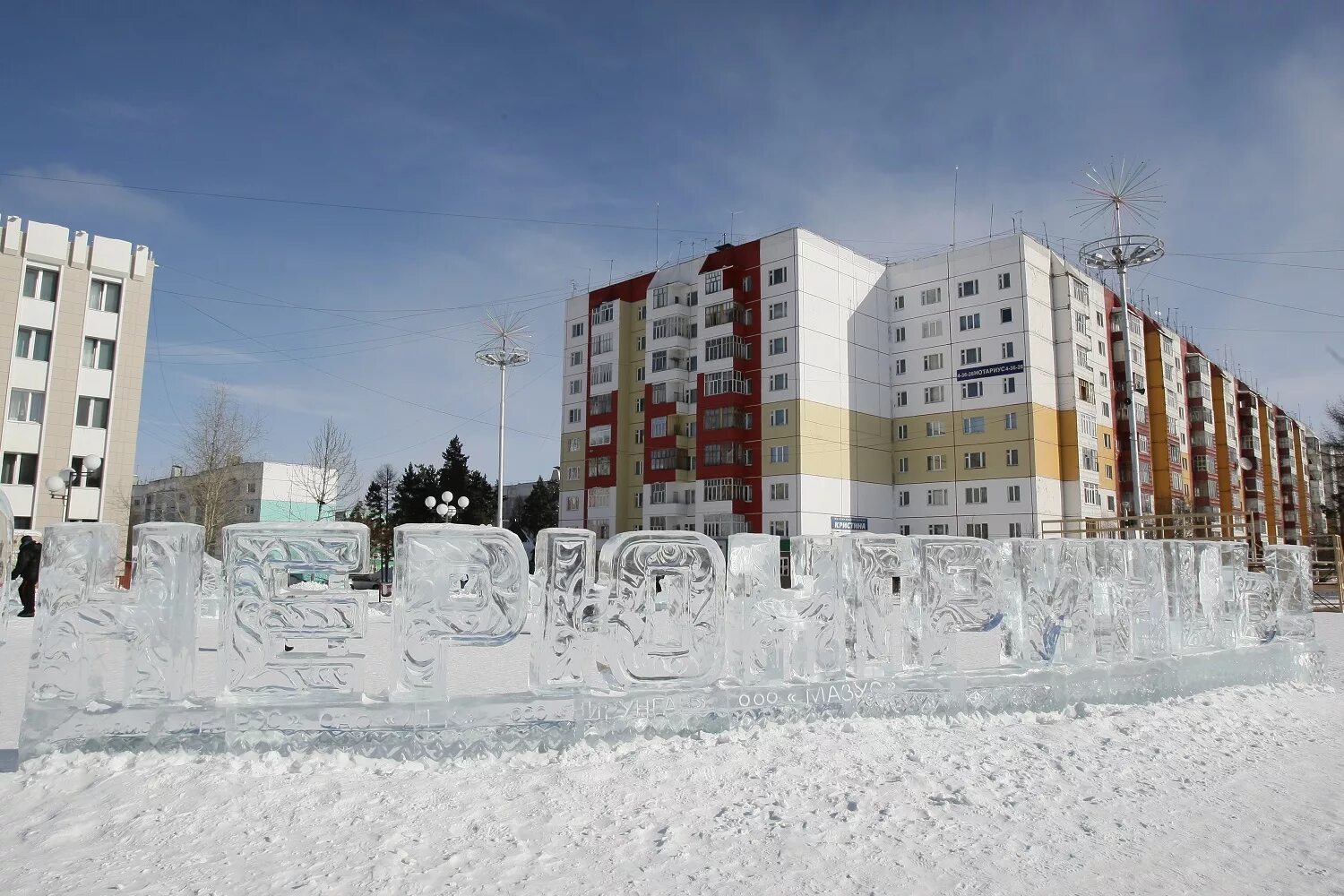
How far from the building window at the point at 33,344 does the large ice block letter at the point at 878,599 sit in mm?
37761

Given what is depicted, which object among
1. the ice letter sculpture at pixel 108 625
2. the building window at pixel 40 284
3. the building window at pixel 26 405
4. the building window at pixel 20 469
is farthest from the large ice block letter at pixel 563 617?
the building window at pixel 40 284

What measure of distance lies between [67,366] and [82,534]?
35.4 meters

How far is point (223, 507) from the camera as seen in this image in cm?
3088

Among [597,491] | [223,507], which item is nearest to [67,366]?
[223,507]

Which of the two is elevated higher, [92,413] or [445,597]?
[92,413]

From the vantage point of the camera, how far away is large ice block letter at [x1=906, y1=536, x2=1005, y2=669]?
7188 millimetres

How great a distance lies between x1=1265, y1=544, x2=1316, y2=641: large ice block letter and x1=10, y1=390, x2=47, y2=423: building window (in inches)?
1559

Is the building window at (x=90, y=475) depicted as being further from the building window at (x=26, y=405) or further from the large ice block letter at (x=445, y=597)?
the large ice block letter at (x=445, y=597)

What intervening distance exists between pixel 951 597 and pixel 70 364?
3804 centimetres

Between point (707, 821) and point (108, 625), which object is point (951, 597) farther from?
point (108, 625)

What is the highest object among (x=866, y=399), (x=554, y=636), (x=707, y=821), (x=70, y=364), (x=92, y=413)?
(x=866, y=399)

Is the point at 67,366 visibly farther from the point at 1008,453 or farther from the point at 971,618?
the point at 1008,453

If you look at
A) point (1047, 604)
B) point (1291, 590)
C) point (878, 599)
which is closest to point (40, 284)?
point (878, 599)

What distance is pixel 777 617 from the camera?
21.9 ft
